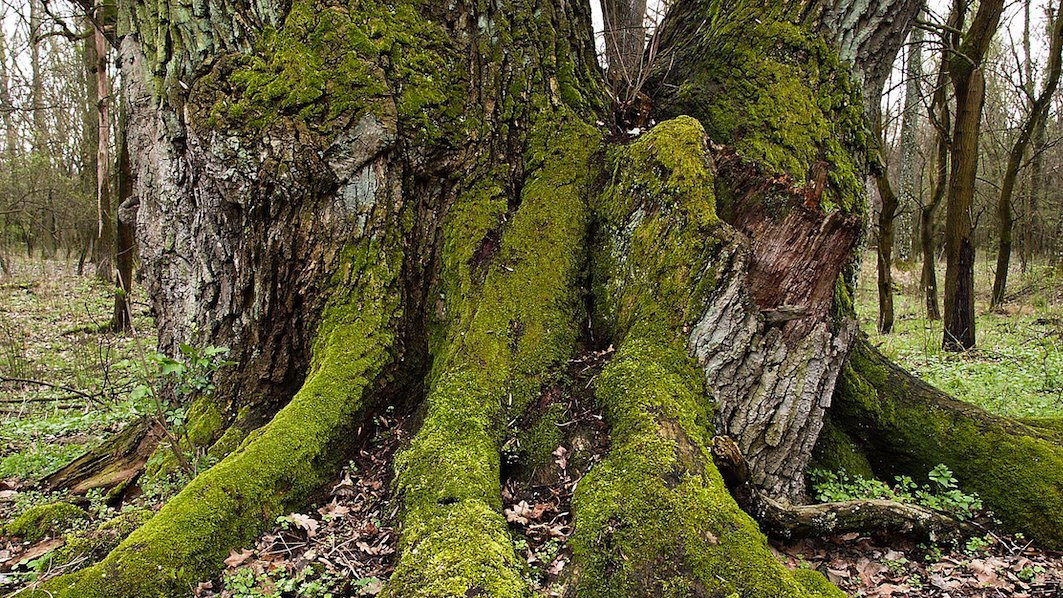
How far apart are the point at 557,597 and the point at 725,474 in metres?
1.15

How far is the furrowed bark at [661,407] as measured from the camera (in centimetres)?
246

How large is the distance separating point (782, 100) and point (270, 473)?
13.0ft

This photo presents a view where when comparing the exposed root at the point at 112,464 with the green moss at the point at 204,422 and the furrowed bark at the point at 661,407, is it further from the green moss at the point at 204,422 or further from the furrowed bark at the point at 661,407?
the furrowed bark at the point at 661,407

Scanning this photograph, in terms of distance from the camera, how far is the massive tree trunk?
2738 millimetres

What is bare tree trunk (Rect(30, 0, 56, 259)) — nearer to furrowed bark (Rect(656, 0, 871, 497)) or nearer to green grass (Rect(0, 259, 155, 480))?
green grass (Rect(0, 259, 155, 480))

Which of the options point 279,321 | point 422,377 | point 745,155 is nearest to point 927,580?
point 745,155

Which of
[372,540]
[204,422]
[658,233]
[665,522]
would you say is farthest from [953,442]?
[204,422]

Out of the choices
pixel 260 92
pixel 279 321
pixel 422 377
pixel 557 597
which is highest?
pixel 260 92

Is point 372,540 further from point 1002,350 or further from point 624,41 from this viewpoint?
point 1002,350

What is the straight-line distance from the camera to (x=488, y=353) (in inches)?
138

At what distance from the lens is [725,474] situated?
3.10 meters

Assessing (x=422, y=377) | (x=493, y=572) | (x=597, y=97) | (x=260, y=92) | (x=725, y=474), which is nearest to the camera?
(x=493, y=572)

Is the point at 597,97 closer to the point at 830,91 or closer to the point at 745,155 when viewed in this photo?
the point at 745,155

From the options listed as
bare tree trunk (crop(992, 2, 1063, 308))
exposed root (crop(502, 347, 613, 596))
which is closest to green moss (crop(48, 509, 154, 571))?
exposed root (crop(502, 347, 613, 596))
